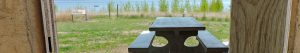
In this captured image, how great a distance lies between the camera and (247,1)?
750 millimetres

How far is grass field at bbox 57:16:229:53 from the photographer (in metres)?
4.39

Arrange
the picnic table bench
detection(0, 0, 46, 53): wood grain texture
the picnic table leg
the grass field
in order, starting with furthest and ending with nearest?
1. the grass field
2. the picnic table leg
3. the picnic table bench
4. detection(0, 0, 46, 53): wood grain texture

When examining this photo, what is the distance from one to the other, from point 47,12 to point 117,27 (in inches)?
214

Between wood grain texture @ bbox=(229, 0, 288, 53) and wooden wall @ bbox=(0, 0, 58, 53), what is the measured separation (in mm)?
429

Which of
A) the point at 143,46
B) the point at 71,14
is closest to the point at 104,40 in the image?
the point at 71,14

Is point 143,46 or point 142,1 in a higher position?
point 142,1

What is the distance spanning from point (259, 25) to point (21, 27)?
0.52 meters

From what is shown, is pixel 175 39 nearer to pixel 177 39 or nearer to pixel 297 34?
pixel 177 39

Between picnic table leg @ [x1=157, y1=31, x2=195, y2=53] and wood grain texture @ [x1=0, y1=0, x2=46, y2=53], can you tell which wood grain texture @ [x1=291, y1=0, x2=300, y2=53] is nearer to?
wood grain texture @ [x1=0, y1=0, x2=46, y2=53]

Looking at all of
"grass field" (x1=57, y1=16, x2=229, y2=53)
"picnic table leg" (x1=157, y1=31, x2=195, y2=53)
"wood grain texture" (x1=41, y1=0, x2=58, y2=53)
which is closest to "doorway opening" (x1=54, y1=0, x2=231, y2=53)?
"grass field" (x1=57, y1=16, x2=229, y2=53)

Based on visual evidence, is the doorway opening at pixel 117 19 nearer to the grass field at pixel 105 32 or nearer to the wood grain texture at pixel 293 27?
the grass field at pixel 105 32

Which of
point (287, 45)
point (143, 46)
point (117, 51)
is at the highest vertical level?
point (287, 45)

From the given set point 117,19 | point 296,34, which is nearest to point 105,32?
point 117,19

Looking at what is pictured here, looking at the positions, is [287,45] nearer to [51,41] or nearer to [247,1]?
[247,1]
